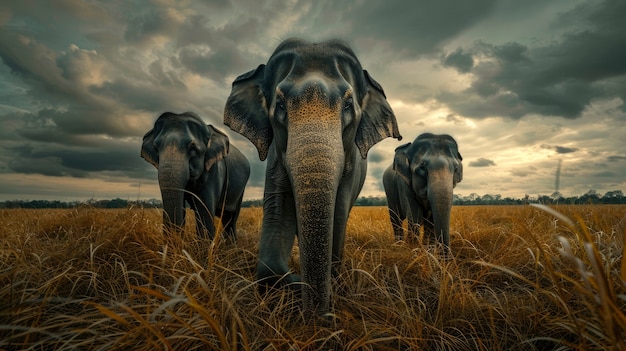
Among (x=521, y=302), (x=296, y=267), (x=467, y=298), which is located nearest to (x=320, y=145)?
(x=467, y=298)

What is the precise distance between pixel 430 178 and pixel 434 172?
12 cm

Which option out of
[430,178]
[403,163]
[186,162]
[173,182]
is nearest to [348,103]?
[430,178]

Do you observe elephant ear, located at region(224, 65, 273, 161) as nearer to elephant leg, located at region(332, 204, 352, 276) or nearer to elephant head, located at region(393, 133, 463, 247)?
elephant leg, located at region(332, 204, 352, 276)

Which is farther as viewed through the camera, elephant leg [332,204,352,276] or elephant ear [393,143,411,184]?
elephant ear [393,143,411,184]

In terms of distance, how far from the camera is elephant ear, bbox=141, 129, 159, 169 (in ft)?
21.8

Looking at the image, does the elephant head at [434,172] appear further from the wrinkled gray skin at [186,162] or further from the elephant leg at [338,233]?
the wrinkled gray skin at [186,162]

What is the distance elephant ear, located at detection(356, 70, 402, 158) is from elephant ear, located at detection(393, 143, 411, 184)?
11.1 feet

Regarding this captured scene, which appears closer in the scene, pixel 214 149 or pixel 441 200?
pixel 441 200

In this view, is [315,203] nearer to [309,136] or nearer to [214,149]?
[309,136]

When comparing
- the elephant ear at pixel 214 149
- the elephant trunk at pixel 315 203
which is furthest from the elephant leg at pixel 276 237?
the elephant ear at pixel 214 149

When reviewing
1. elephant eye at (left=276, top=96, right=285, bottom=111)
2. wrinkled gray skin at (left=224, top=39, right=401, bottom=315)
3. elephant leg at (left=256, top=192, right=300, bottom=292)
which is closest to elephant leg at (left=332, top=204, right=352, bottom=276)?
wrinkled gray skin at (left=224, top=39, right=401, bottom=315)

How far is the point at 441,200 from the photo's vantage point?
5.71 metres

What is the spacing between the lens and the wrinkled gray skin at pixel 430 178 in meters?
5.68

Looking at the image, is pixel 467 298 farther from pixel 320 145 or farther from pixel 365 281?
pixel 320 145
